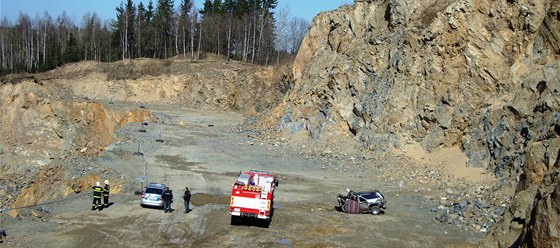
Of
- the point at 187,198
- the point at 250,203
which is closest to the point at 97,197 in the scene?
the point at 187,198

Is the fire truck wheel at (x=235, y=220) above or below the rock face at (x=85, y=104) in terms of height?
below

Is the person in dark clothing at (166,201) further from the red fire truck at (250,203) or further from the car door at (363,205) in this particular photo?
the car door at (363,205)

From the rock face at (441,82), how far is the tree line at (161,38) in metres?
→ 44.2

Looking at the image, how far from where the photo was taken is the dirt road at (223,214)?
21.6m

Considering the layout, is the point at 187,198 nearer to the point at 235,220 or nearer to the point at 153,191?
the point at 153,191

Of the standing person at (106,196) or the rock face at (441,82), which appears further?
the rock face at (441,82)

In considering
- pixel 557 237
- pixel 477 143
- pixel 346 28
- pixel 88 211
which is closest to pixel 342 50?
pixel 346 28

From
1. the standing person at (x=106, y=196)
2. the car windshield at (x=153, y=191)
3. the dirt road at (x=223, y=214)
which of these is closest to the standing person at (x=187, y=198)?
the dirt road at (x=223, y=214)

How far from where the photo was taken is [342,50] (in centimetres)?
5150

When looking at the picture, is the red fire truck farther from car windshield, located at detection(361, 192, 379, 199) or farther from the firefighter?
the firefighter

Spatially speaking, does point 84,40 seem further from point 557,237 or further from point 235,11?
point 557,237

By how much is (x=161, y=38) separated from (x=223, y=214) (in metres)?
82.7

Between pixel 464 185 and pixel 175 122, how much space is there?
3592cm

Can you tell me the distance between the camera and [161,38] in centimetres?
10388
